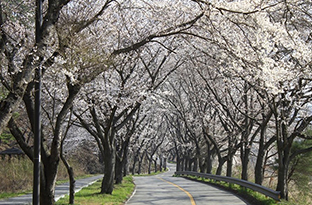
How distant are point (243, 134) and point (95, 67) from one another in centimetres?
1472

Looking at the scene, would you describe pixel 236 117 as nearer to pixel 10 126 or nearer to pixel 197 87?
pixel 197 87

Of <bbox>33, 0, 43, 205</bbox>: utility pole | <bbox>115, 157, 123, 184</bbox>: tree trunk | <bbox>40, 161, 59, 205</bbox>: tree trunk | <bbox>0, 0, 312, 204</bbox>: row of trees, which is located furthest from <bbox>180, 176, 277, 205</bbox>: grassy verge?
<bbox>115, 157, 123, 184</bbox>: tree trunk

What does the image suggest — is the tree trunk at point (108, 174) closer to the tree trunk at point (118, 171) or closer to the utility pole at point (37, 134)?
the tree trunk at point (118, 171)

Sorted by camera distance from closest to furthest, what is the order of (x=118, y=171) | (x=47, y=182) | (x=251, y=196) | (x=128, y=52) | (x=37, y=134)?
1. (x=37, y=134)
2. (x=47, y=182)
3. (x=251, y=196)
4. (x=128, y=52)
5. (x=118, y=171)

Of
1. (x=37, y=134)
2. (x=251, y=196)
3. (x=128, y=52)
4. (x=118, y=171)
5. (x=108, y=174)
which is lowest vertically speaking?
(x=251, y=196)

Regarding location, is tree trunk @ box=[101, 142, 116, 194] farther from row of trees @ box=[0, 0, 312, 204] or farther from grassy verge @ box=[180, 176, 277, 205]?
grassy verge @ box=[180, 176, 277, 205]

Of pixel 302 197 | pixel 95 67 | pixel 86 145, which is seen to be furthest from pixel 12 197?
pixel 86 145

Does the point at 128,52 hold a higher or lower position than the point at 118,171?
higher

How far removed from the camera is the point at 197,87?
3225 centimetres

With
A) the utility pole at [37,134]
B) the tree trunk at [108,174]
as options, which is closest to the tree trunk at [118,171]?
the tree trunk at [108,174]

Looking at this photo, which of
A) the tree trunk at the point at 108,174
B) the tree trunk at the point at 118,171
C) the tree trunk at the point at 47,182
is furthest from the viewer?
the tree trunk at the point at 118,171

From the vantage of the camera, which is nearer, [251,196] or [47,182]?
[47,182]

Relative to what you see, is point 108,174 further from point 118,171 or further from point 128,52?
point 118,171

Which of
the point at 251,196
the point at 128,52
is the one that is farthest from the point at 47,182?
the point at 251,196
